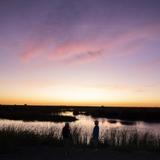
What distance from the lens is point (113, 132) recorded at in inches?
854

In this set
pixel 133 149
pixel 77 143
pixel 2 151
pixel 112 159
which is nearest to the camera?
pixel 112 159

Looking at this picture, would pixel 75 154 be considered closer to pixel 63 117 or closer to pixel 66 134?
pixel 66 134

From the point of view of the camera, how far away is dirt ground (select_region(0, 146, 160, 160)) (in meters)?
14.9

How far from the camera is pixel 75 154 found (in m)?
15.7

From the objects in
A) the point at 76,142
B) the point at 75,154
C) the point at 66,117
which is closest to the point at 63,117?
the point at 66,117

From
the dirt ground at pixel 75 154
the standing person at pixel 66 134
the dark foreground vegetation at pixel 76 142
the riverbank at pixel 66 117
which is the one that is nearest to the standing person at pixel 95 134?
the dark foreground vegetation at pixel 76 142

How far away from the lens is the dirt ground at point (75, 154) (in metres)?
14.9

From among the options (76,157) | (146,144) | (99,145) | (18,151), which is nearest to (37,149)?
(18,151)

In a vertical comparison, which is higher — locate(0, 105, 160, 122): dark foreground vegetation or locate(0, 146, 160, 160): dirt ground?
locate(0, 105, 160, 122): dark foreground vegetation

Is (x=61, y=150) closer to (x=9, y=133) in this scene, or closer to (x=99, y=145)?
(x=99, y=145)

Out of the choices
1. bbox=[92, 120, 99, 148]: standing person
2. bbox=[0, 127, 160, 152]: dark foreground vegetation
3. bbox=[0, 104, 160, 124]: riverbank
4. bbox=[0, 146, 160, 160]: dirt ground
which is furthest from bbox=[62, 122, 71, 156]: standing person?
bbox=[0, 104, 160, 124]: riverbank

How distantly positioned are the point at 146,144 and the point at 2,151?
8.68 m

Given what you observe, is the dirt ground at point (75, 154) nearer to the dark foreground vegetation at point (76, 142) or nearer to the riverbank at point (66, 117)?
the dark foreground vegetation at point (76, 142)

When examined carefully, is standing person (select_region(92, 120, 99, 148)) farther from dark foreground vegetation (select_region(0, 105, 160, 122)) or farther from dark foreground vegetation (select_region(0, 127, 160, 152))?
dark foreground vegetation (select_region(0, 105, 160, 122))
